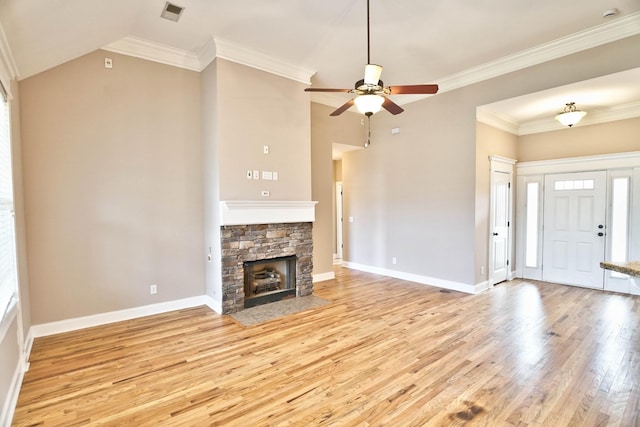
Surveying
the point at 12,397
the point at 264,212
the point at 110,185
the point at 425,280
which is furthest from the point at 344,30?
the point at 12,397

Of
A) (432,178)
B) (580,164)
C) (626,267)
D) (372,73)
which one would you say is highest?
(372,73)

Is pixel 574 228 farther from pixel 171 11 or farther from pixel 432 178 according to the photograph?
pixel 171 11

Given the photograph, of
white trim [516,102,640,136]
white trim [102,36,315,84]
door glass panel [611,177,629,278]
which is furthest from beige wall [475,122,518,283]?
white trim [102,36,315,84]

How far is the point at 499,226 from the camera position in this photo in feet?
18.8

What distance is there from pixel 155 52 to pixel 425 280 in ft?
18.4

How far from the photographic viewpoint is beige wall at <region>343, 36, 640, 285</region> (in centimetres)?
454

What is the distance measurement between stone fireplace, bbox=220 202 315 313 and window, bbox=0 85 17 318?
1.97m

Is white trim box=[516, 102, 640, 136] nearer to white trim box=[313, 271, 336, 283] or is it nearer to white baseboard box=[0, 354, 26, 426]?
white trim box=[313, 271, 336, 283]

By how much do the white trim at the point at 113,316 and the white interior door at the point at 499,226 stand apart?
4.81 metres

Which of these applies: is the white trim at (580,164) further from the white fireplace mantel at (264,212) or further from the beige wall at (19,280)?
the beige wall at (19,280)

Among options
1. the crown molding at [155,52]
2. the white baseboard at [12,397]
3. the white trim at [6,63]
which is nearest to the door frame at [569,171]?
the crown molding at [155,52]

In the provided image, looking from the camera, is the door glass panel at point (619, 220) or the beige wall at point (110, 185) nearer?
the beige wall at point (110, 185)

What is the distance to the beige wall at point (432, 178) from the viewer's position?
454cm

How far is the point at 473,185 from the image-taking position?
16.6 ft
